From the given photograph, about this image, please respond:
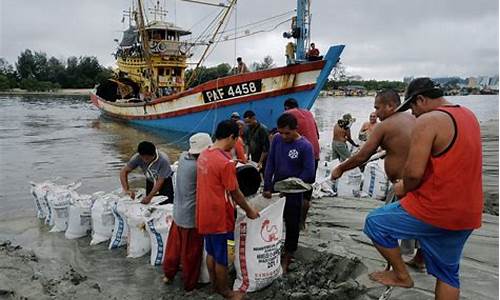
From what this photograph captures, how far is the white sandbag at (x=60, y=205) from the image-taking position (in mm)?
4863

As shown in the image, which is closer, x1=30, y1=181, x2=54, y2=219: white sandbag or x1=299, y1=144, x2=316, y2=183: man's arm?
x1=299, y1=144, x2=316, y2=183: man's arm

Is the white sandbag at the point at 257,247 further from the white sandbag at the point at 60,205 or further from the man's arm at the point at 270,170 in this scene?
the white sandbag at the point at 60,205

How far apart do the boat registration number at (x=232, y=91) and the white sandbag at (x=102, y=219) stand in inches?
372

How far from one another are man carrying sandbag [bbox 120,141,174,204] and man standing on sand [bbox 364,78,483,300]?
2.60m

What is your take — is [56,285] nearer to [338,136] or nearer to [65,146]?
[338,136]

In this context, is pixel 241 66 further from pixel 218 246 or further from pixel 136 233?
pixel 218 246

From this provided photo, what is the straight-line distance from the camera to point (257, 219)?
10.1 feet

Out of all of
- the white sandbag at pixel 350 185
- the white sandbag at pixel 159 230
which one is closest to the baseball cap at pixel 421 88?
the white sandbag at pixel 159 230

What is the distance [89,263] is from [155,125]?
1500 centimetres

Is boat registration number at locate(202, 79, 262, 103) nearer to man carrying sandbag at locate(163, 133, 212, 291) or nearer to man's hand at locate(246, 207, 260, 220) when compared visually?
man carrying sandbag at locate(163, 133, 212, 291)

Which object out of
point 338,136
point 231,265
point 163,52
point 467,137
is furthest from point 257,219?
point 163,52

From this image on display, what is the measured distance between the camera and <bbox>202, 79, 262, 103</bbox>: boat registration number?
44.2 ft

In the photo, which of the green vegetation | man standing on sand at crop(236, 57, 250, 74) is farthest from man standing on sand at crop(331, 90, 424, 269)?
the green vegetation

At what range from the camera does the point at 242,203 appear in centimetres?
300
